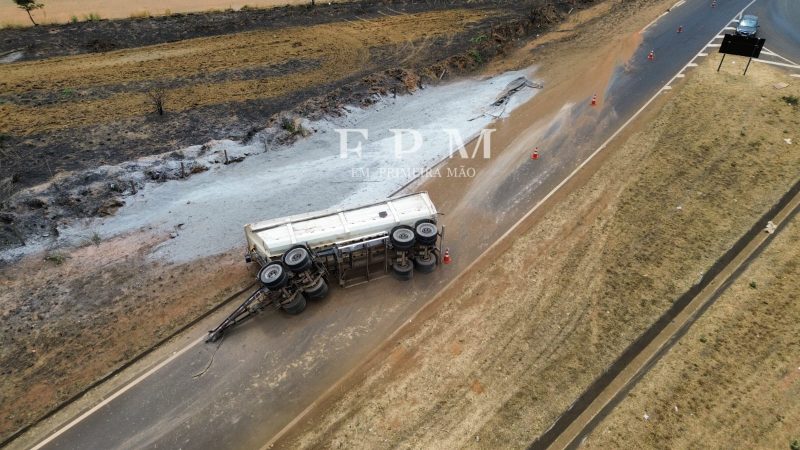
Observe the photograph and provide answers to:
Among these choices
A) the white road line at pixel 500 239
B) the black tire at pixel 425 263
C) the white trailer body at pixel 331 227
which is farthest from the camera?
the black tire at pixel 425 263

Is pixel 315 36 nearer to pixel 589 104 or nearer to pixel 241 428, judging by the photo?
pixel 589 104

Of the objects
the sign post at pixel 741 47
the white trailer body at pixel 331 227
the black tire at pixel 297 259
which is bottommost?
the black tire at pixel 297 259

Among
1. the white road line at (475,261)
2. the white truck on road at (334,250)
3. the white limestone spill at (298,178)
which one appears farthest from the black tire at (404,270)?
the white limestone spill at (298,178)

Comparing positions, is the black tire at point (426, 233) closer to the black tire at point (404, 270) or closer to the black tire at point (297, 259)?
the black tire at point (404, 270)

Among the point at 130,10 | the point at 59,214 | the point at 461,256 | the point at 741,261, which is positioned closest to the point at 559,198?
the point at 461,256

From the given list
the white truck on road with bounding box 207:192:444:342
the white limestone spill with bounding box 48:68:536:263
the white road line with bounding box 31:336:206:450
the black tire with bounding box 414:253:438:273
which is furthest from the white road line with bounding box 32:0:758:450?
the white limestone spill with bounding box 48:68:536:263

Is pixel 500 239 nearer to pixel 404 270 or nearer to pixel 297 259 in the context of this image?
pixel 404 270

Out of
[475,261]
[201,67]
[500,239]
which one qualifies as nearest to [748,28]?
[500,239]
